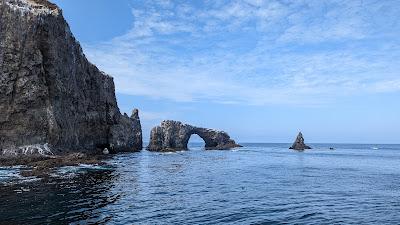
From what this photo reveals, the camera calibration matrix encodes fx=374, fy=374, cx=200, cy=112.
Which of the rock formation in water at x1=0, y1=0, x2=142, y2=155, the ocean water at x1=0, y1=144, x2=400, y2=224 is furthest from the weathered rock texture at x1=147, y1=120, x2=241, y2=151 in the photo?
the ocean water at x1=0, y1=144, x2=400, y2=224

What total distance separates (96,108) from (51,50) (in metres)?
27.5

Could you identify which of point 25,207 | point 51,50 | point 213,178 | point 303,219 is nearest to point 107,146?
point 51,50

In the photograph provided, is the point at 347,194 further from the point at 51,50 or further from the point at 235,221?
the point at 51,50

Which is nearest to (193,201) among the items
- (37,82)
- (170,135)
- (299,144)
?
(37,82)

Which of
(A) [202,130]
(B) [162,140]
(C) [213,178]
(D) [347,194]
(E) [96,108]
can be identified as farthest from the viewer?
(A) [202,130]

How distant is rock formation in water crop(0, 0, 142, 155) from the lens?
59.3 metres

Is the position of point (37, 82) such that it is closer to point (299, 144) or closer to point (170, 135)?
point (170, 135)

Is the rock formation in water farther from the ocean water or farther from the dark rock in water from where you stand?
the dark rock in water

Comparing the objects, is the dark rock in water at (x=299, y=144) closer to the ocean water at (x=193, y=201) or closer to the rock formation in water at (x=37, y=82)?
the rock formation in water at (x=37, y=82)

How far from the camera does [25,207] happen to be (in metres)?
23.5

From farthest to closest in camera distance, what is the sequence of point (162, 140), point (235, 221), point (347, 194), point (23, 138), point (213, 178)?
point (162, 140)
point (23, 138)
point (213, 178)
point (347, 194)
point (235, 221)

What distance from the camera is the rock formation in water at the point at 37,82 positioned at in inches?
2335

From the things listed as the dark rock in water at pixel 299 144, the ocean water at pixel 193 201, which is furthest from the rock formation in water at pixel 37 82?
the dark rock in water at pixel 299 144

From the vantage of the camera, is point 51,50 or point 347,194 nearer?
point 347,194
